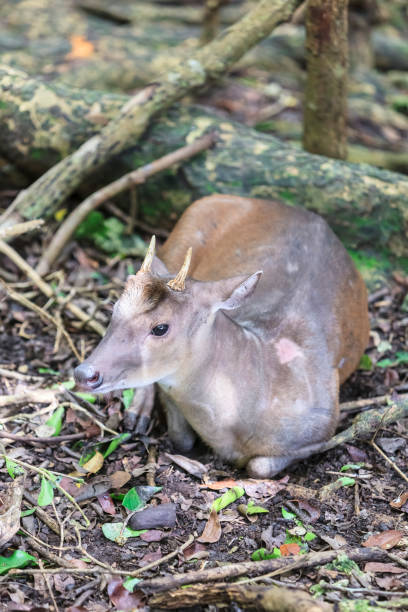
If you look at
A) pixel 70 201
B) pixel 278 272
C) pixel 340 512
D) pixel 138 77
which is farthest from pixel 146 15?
pixel 340 512

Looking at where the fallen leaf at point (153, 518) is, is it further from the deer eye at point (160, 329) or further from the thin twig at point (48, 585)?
the deer eye at point (160, 329)

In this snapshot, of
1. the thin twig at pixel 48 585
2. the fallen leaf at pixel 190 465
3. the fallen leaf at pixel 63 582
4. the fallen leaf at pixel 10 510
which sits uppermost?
the fallen leaf at pixel 10 510

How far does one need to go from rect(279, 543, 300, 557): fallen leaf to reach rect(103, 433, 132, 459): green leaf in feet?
4.07

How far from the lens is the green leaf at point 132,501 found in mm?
3920

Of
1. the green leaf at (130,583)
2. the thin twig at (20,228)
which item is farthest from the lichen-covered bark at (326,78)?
the green leaf at (130,583)

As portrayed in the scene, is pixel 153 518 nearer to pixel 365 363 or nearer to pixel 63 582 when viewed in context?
pixel 63 582

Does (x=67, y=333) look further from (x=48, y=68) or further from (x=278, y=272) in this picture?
(x=48, y=68)

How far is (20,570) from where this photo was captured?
3285 millimetres

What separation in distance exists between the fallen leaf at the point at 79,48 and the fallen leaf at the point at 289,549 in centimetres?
644

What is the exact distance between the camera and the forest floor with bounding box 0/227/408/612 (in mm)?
Answer: 3305

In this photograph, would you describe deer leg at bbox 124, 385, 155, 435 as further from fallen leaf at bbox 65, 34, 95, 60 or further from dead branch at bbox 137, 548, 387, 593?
fallen leaf at bbox 65, 34, 95, 60

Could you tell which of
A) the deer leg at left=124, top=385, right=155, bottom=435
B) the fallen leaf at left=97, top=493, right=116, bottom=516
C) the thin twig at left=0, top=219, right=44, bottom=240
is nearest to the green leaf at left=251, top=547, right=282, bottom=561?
the fallen leaf at left=97, top=493, right=116, bottom=516

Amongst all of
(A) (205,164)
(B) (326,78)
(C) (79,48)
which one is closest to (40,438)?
(A) (205,164)

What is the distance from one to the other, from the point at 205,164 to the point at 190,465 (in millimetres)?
2728
